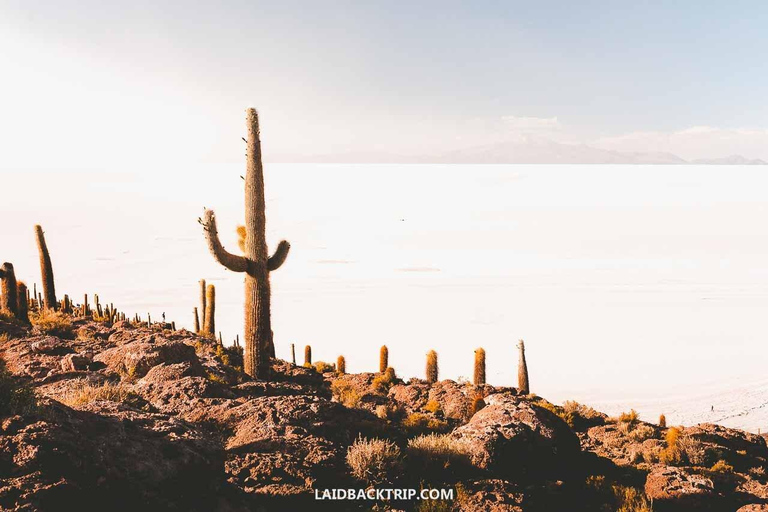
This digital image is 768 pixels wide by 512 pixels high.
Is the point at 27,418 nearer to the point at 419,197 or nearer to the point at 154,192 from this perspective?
the point at 419,197

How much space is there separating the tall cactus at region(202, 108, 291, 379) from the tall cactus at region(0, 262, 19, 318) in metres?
9.81

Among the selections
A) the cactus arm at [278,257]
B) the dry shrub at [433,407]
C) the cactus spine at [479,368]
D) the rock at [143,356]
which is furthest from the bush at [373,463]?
the cactus spine at [479,368]

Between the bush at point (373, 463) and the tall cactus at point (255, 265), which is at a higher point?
the tall cactus at point (255, 265)

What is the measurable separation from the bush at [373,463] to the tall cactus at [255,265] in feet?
21.8

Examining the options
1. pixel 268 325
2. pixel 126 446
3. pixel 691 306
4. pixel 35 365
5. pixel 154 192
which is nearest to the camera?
pixel 126 446

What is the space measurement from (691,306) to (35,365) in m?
30.5

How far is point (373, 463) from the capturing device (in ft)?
19.2

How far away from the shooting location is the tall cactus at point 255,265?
39.8ft

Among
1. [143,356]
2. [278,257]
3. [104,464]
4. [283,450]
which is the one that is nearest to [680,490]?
[283,450]

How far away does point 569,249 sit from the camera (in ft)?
146

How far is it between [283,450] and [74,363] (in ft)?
22.0

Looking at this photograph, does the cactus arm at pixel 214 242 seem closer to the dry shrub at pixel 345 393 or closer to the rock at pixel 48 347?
the dry shrub at pixel 345 393

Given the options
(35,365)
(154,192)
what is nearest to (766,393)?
(35,365)

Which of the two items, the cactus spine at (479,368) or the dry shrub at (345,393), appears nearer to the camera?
the dry shrub at (345,393)
